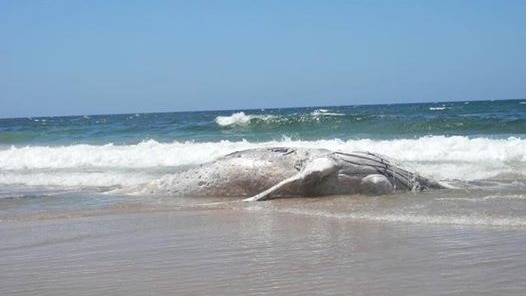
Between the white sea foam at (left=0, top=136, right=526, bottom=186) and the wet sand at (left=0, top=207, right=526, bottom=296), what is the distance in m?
4.78

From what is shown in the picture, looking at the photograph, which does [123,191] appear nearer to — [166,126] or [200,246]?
[200,246]

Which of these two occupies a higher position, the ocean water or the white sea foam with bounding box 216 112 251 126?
the white sea foam with bounding box 216 112 251 126

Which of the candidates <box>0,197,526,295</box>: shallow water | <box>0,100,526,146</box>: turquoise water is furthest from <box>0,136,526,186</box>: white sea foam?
<box>0,100,526,146</box>: turquoise water

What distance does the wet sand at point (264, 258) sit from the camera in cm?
387

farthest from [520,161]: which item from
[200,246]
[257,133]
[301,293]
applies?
[257,133]

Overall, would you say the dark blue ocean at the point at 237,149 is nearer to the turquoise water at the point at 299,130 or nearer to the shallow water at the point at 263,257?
the turquoise water at the point at 299,130

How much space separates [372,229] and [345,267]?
1.45 meters

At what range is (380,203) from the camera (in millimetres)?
7266

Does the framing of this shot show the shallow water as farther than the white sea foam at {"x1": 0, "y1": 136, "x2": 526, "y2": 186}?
No

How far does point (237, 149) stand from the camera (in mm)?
18422

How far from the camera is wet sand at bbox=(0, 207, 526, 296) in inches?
152

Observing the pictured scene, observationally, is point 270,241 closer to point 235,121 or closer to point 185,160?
point 185,160

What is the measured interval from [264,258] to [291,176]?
13.0 feet

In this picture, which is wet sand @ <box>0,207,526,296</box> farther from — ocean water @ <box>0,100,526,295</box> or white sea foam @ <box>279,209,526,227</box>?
white sea foam @ <box>279,209,526,227</box>
